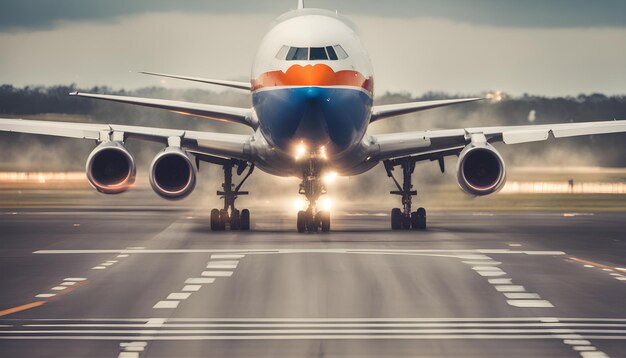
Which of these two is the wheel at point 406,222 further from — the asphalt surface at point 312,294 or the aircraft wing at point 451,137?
the asphalt surface at point 312,294

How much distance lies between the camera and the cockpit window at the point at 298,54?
29.3 m

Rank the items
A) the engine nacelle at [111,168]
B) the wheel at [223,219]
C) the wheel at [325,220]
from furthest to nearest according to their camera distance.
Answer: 1. the wheel at [223,219]
2. the engine nacelle at [111,168]
3. the wheel at [325,220]

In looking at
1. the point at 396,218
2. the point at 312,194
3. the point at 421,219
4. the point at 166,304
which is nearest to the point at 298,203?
the point at 396,218

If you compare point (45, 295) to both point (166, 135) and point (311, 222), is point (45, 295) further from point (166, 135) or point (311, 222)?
point (166, 135)

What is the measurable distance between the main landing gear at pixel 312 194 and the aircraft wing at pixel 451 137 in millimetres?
2564

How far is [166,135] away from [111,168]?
1819 millimetres

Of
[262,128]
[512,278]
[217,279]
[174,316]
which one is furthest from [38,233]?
[174,316]

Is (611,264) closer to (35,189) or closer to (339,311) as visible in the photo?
(339,311)

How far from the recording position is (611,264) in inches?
905

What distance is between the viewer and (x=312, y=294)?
17.7 metres

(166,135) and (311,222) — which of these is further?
(166,135)

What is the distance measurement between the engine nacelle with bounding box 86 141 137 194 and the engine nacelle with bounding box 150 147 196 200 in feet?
3.16

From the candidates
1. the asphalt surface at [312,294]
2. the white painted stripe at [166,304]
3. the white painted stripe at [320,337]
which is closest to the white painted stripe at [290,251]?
the asphalt surface at [312,294]

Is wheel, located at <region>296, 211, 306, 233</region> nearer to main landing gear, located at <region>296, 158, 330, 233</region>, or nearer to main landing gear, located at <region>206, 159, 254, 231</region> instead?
main landing gear, located at <region>296, 158, 330, 233</region>
